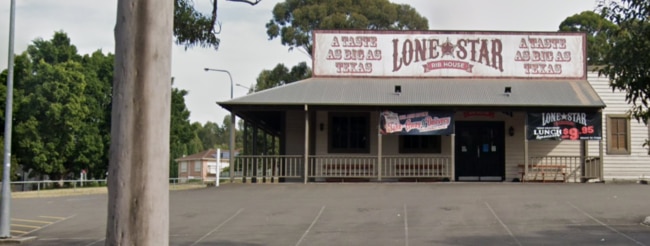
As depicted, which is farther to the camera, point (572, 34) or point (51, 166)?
point (51, 166)

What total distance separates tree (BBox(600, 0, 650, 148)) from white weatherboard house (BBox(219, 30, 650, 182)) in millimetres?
13994

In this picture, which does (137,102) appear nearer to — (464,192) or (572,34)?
(464,192)

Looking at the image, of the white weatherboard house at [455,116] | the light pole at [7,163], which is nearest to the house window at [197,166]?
the white weatherboard house at [455,116]

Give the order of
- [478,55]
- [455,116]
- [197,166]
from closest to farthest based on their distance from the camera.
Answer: [455,116]
[478,55]
[197,166]

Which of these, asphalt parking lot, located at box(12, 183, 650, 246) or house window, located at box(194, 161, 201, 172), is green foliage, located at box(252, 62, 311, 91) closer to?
asphalt parking lot, located at box(12, 183, 650, 246)

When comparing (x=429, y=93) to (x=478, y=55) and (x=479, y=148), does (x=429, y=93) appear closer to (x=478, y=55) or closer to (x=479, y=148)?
(x=478, y=55)

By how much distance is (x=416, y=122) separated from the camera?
72.8 feet

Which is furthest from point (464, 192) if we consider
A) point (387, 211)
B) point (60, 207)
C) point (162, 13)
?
point (162, 13)

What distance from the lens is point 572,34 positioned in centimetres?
2500

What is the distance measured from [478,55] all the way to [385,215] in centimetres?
1077

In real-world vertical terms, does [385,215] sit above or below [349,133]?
below

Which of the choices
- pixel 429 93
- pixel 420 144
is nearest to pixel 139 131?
pixel 429 93

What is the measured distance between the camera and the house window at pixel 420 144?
2431 cm

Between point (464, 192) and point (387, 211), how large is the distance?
3.77 metres
